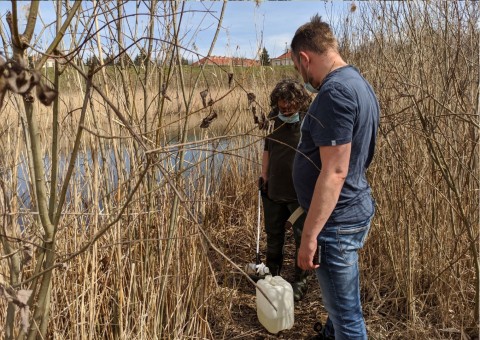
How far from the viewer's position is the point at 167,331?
70.9 inches

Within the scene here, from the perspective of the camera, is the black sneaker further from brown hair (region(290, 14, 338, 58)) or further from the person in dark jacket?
brown hair (region(290, 14, 338, 58))

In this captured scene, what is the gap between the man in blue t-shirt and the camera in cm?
137

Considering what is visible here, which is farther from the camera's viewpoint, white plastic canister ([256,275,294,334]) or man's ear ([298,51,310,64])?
white plastic canister ([256,275,294,334])

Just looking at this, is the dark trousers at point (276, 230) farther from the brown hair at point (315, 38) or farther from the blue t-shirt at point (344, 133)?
the brown hair at point (315, 38)

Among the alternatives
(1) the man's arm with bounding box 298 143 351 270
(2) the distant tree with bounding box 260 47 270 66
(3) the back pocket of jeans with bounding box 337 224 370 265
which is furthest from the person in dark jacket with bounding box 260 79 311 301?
(2) the distant tree with bounding box 260 47 270 66

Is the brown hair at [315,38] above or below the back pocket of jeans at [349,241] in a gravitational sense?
above

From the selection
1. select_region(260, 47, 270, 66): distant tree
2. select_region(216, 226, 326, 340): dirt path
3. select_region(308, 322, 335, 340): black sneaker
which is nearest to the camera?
select_region(308, 322, 335, 340): black sneaker

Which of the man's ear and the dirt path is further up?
the man's ear

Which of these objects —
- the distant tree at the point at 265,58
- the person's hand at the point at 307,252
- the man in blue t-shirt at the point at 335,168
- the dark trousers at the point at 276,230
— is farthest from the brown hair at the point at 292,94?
the distant tree at the point at 265,58

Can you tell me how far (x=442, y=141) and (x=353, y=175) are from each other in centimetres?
105

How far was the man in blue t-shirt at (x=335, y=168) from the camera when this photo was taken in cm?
137

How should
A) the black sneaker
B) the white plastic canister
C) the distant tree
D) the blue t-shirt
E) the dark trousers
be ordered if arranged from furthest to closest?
the distant tree < the dark trousers < the black sneaker < the white plastic canister < the blue t-shirt

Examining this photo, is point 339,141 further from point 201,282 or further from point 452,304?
point 452,304

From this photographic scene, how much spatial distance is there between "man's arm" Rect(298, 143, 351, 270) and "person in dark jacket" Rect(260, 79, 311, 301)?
2.67 feet
